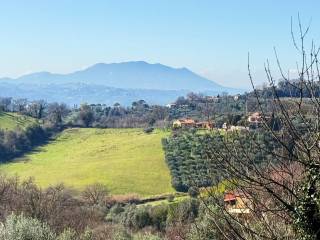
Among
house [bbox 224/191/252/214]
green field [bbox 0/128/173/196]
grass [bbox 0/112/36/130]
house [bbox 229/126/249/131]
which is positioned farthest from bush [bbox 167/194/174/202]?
house [bbox 229/126/249/131]

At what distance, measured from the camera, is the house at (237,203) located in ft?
23.5

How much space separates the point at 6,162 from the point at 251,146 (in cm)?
9431

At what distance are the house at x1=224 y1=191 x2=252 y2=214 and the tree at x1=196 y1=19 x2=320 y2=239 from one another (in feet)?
0.26

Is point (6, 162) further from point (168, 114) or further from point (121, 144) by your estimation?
point (168, 114)

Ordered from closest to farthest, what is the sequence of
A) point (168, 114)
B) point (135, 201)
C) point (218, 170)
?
point (218, 170) → point (135, 201) → point (168, 114)

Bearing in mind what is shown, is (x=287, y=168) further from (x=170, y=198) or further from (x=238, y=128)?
(x=170, y=198)

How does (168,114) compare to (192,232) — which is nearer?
(192,232)

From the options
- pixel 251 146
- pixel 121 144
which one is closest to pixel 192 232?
pixel 251 146

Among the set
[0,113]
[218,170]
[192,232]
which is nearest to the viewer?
[218,170]

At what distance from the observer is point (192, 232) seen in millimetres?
26531

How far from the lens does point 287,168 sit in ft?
23.0

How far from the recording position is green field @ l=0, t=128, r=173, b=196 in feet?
248

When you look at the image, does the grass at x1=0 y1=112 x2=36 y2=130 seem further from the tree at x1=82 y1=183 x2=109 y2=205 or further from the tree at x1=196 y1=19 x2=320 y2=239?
the tree at x1=196 y1=19 x2=320 y2=239

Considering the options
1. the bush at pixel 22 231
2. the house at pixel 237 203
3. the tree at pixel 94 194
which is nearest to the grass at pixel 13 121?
the tree at pixel 94 194
